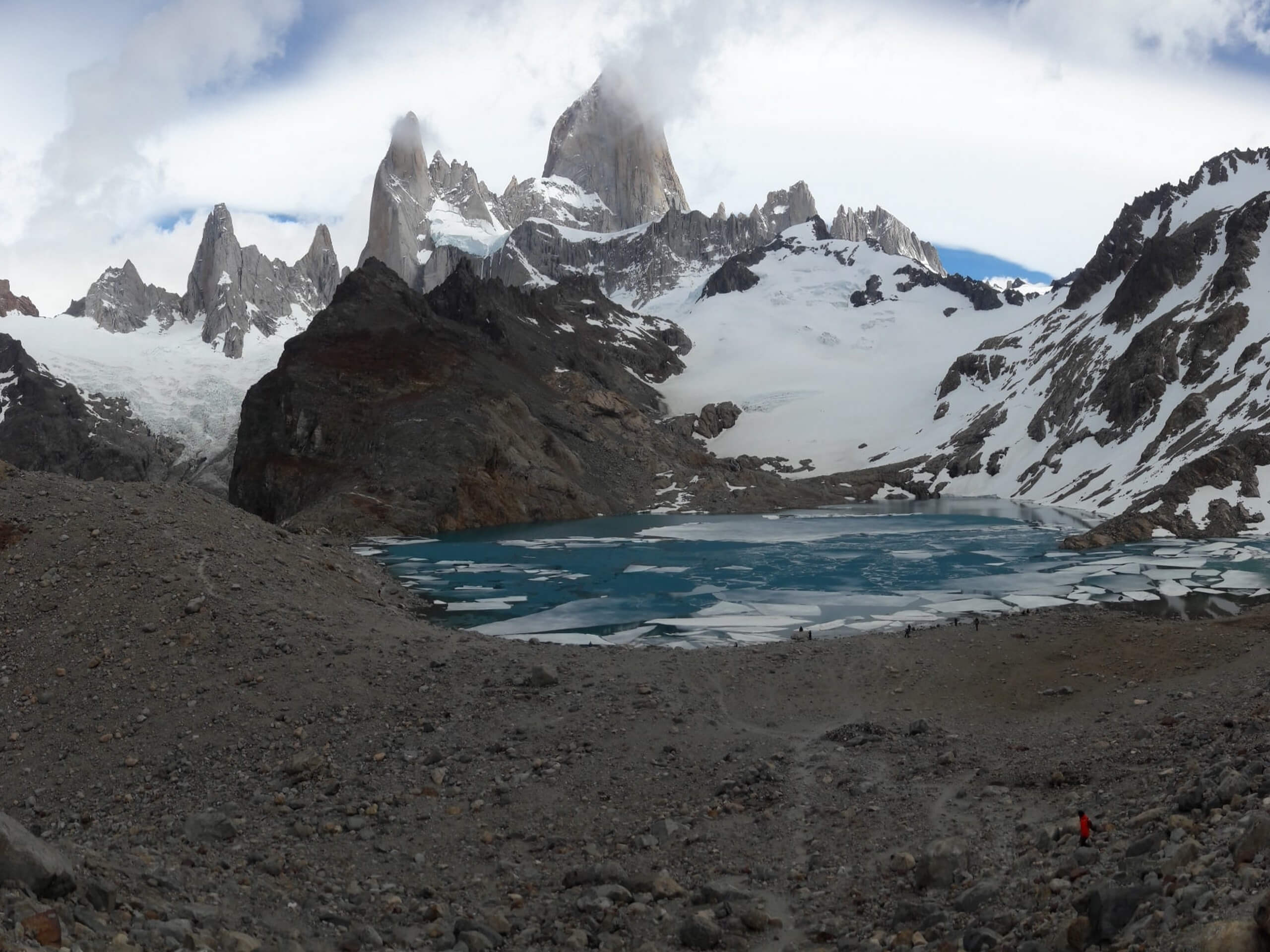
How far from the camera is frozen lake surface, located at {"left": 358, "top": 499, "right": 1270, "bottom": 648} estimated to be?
32.1 metres

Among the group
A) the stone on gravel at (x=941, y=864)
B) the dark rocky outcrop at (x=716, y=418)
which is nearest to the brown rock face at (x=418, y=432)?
the dark rocky outcrop at (x=716, y=418)

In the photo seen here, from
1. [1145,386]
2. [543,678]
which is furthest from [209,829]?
[1145,386]

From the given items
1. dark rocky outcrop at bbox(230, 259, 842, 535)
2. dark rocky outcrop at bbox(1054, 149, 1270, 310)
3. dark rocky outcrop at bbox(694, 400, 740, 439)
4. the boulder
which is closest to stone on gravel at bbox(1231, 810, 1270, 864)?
the boulder

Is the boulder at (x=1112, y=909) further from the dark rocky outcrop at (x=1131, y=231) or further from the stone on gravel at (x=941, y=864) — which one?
the dark rocky outcrop at (x=1131, y=231)

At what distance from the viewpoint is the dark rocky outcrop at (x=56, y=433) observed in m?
167

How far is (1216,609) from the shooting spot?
31.2 meters

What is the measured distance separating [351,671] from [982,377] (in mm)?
163030

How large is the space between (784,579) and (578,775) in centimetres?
3033

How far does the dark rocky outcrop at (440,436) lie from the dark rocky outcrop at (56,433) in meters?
76.9

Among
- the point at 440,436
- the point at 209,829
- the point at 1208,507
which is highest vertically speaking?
the point at 440,436

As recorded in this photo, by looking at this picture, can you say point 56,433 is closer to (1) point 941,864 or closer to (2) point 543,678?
(2) point 543,678

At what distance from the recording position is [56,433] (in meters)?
172

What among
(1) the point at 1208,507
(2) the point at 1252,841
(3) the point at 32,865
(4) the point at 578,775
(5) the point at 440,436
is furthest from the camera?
(5) the point at 440,436

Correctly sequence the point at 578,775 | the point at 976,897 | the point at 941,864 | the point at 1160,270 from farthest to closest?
1. the point at 1160,270
2. the point at 578,775
3. the point at 941,864
4. the point at 976,897
